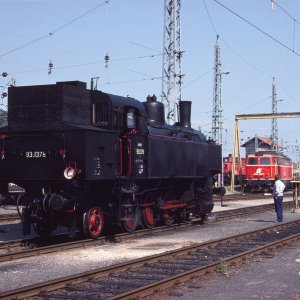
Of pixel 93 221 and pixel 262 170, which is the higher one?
pixel 262 170

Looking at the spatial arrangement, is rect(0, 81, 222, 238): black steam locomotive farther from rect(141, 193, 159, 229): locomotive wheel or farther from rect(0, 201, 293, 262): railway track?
rect(0, 201, 293, 262): railway track

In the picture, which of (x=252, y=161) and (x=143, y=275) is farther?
(x=252, y=161)

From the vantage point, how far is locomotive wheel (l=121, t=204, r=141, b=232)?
13.4m

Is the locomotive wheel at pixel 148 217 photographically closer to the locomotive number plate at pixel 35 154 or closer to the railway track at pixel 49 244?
the railway track at pixel 49 244

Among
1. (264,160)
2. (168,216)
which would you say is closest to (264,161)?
(264,160)

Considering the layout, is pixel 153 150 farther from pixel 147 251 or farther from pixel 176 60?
pixel 176 60

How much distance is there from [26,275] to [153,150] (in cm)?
610

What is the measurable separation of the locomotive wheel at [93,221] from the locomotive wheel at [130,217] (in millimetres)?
641

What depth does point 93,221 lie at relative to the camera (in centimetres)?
1277

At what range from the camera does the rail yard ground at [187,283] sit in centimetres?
766

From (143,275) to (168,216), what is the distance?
778 cm

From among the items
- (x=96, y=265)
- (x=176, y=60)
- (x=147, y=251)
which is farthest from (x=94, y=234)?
(x=176, y=60)

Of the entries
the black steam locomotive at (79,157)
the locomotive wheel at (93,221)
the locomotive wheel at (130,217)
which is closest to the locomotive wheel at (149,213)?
the black steam locomotive at (79,157)

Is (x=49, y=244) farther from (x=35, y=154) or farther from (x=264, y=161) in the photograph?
(x=264, y=161)
